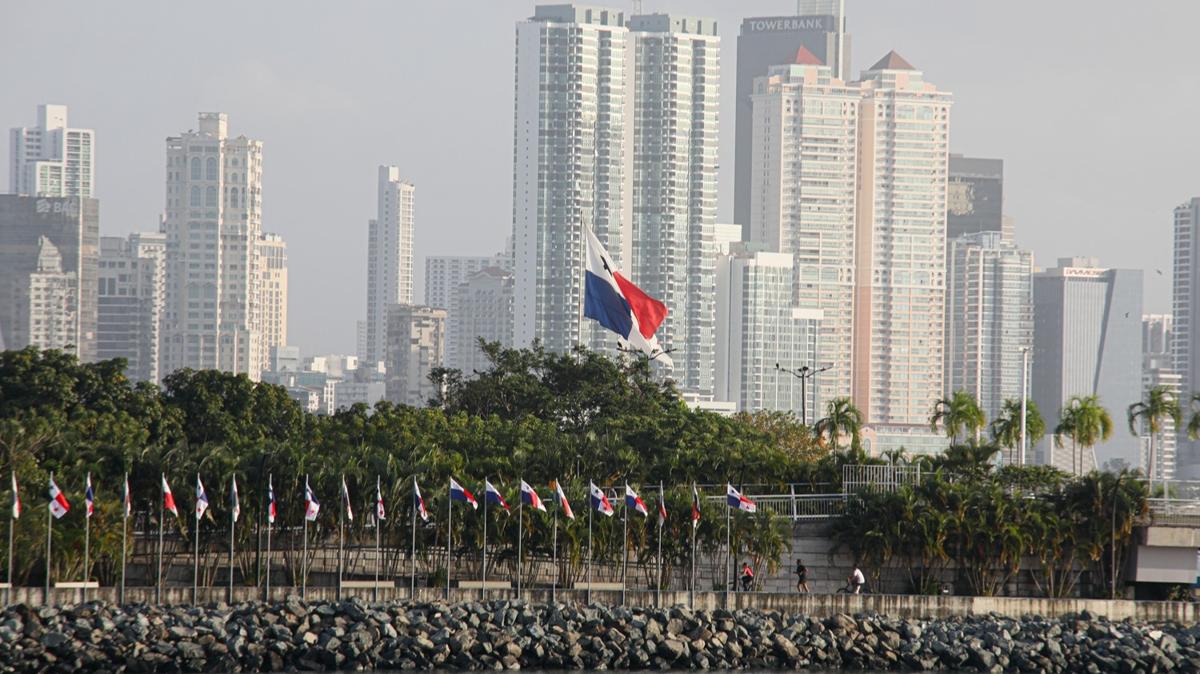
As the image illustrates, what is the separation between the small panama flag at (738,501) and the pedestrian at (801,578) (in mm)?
1882

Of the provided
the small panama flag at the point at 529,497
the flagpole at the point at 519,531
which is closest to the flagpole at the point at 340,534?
the flagpole at the point at 519,531

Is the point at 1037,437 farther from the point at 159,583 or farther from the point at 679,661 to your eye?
the point at 159,583

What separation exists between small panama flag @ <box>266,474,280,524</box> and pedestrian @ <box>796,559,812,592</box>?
42.9 feet

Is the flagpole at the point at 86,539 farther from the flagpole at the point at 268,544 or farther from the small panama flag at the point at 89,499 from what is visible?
the flagpole at the point at 268,544

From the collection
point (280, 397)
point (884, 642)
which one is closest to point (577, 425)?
point (280, 397)

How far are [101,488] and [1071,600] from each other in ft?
78.4

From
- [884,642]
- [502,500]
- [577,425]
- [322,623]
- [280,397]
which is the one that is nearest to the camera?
[322,623]

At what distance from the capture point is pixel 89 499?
143ft

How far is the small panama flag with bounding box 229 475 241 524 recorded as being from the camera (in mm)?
45719

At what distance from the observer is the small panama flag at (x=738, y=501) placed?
157ft

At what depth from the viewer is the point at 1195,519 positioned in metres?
51.5

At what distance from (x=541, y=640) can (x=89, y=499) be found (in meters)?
10.4

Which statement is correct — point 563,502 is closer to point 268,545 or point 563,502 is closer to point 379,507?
point 379,507

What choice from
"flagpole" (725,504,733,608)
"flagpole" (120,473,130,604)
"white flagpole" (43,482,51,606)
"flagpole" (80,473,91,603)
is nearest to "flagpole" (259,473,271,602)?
"flagpole" (120,473,130,604)
